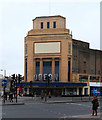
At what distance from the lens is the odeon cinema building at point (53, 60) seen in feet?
298

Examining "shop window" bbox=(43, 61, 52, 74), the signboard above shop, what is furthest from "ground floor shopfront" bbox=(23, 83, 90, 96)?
the signboard above shop

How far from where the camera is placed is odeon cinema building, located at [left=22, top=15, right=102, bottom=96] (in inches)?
3580

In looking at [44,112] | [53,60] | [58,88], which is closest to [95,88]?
[58,88]

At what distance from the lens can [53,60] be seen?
91.4 m

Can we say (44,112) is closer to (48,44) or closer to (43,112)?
(43,112)

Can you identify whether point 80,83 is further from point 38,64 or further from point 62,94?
point 38,64

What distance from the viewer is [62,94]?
91062mm

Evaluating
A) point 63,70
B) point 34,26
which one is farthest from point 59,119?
point 34,26

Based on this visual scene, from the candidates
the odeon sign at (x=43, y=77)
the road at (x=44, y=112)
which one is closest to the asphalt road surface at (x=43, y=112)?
the road at (x=44, y=112)

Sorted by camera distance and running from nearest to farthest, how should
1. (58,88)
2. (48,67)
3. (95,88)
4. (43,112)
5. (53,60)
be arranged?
1. (43,112)
2. (58,88)
3. (53,60)
4. (48,67)
5. (95,88)

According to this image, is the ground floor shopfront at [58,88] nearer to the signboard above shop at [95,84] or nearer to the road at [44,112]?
the signboard above shop at [95,84]

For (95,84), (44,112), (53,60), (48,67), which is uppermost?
(53,60)

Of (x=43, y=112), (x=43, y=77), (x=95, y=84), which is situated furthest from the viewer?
(x=95, y=84)

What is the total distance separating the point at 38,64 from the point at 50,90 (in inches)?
356
